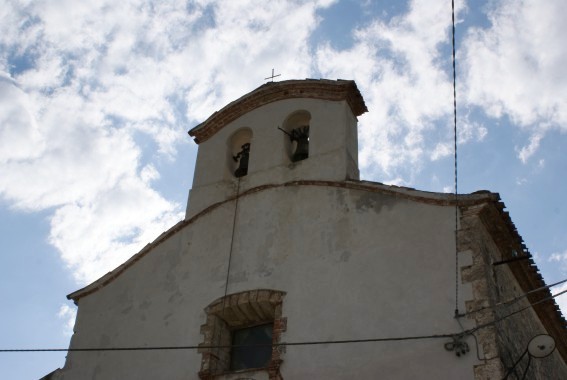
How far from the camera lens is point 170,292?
10914 mm

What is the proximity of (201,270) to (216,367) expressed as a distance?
1623 millimetres

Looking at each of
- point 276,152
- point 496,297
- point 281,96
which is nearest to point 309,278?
point 496,297

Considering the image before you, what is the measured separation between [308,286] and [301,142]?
309 cm

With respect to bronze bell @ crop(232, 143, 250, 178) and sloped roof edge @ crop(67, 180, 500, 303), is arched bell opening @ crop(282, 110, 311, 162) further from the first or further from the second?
sloped roof edge @ crop(67, 180, 500, 303)

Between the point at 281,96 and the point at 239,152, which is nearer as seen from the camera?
the point at 281,96

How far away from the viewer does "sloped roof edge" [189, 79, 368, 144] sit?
38.7ft

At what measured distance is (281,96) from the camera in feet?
40.5

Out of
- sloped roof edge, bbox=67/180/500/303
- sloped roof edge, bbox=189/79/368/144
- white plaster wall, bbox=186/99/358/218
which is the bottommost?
sloped roof edge, bbox=67/180/500/303

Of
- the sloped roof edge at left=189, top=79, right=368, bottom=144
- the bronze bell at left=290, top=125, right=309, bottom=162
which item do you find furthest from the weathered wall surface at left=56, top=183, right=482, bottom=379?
the sloped roof edge at left=189, top=79, right=368, bottom=144

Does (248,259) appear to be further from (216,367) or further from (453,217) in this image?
(453,217)

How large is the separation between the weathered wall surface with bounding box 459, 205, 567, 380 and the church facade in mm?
21

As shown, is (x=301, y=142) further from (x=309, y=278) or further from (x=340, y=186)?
(x=309, y=278)

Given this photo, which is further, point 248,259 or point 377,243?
point 248,259

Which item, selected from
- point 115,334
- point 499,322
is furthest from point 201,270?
point 499,322
